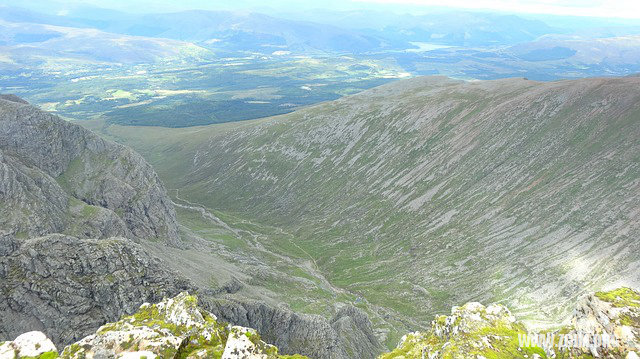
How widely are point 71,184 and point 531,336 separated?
490 feet

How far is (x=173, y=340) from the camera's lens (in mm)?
32844

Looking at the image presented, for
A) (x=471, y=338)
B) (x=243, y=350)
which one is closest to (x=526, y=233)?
(x=471, y=338)

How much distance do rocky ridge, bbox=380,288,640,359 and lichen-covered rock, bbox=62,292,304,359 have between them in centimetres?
1747

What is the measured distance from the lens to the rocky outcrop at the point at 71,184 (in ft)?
345

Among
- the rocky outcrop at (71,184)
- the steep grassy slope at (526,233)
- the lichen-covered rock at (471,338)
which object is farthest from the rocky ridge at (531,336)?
the rocky outcrop at (71,184)

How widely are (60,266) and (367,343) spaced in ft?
217

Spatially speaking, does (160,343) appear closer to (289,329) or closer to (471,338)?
(471,338)

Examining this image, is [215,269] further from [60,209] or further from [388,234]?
[388,234]

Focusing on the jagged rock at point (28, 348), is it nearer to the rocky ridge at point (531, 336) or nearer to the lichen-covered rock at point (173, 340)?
the lichen-covered rock at point (173, 340)

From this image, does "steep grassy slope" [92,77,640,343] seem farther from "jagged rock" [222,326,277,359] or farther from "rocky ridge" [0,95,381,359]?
"jagged rock" [222,326,277,359]

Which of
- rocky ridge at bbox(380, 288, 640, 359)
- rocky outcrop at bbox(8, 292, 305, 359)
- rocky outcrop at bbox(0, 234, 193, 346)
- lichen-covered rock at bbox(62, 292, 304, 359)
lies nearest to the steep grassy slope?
rocky ridge at bbox(380, 288, 640, 359)

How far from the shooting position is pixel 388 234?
19338 cm

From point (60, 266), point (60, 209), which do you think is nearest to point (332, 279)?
point (60, 209)

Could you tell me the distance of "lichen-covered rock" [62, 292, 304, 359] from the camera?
102 ft
